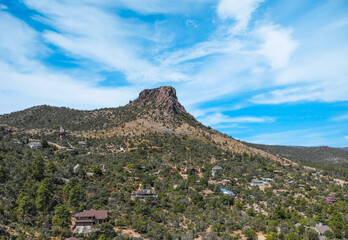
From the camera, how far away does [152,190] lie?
5941cm

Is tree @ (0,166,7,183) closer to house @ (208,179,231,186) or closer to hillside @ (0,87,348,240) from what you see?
hillside @ (0,87,348,240)

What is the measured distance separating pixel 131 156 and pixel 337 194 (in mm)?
62848

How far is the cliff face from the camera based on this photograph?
410 feet

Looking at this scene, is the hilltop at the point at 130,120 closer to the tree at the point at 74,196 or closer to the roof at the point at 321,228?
the tree at the point at 74,196

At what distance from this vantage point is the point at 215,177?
7344 cm

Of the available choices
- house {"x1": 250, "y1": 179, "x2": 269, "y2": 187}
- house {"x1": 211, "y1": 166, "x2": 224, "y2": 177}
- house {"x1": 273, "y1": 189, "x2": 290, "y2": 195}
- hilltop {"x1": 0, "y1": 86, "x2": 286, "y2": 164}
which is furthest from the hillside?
hilltop {"x1": 0, "y1": 86, "x2": 286, "y2": 164}

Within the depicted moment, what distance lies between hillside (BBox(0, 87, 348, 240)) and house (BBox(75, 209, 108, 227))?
47cm

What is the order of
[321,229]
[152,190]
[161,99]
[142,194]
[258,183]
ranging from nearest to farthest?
[321,229], [142,194], [152,190], [258,183], [161,99]

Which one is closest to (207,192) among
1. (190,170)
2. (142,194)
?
(190,170)

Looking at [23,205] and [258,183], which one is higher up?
[258,183]

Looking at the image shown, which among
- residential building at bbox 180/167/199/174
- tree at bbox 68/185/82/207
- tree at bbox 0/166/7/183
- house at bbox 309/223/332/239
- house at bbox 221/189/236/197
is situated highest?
residential building at bbox 180/167/199/174

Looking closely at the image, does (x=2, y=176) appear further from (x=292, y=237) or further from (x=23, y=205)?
(x=292, y=237)

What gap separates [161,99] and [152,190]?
7574cm

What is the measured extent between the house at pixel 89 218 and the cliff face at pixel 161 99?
270 feet
